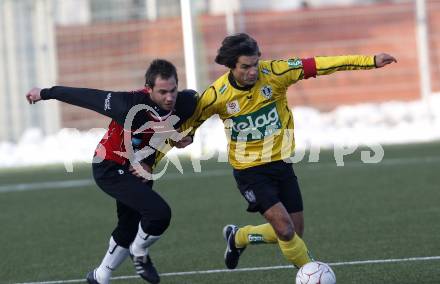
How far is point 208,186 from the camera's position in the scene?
14031 mm

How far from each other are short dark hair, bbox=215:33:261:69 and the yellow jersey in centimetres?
18

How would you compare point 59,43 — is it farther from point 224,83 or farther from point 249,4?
point 224,83

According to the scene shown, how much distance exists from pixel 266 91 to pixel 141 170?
1016 millimetres

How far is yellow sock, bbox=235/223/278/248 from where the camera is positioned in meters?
7.93

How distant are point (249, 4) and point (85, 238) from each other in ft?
56.6

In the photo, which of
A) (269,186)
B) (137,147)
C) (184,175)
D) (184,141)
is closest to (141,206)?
(137,147)

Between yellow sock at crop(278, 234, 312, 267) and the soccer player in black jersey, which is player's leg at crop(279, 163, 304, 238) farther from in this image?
the soccer player in black jersey

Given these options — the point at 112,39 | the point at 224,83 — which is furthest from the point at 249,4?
the point at 224,83

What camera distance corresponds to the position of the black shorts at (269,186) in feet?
23.8

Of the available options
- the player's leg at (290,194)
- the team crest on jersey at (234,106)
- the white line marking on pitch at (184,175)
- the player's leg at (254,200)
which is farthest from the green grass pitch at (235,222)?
the team crest on jersey at (234,106)

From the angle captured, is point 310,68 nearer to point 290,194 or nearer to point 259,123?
point 259,123

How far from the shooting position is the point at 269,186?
7352mm

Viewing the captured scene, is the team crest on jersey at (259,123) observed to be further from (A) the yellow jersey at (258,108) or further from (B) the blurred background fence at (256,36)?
(B) the blurred background fence at (256,36)

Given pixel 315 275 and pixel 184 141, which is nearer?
pixel 315 275
